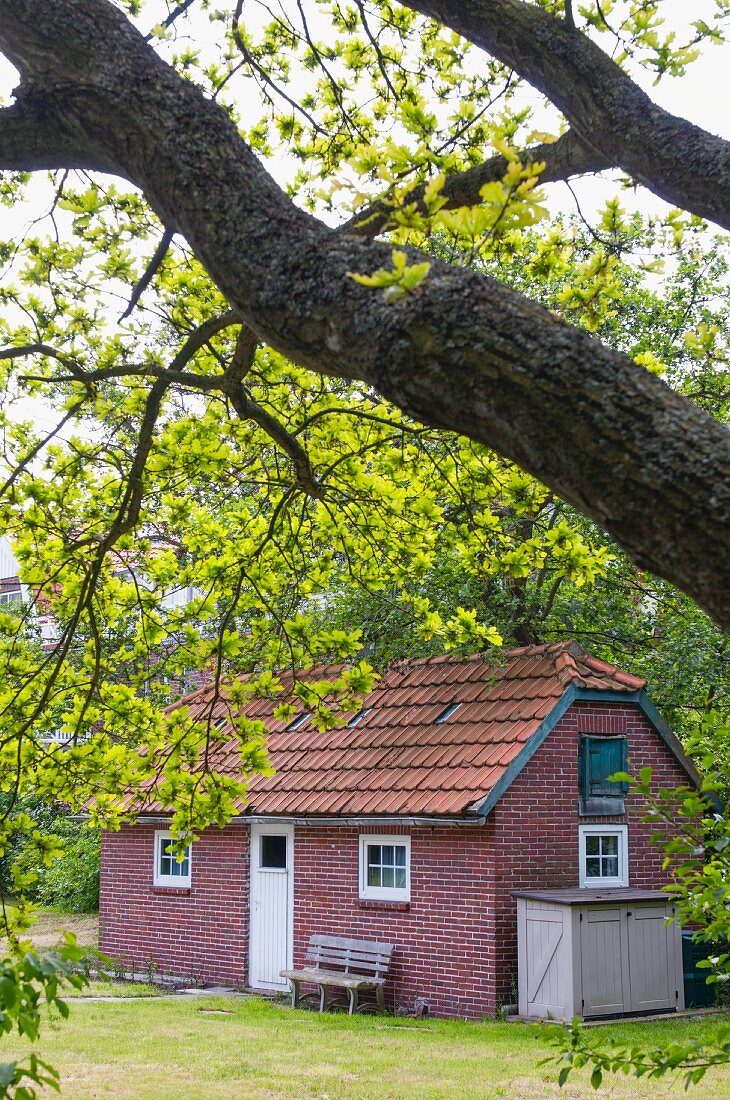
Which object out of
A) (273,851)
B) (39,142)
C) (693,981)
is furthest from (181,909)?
(39,142)

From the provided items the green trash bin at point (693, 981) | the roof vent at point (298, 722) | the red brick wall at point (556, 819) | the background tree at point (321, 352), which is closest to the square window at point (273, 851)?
the roof vent at point (298, 722)

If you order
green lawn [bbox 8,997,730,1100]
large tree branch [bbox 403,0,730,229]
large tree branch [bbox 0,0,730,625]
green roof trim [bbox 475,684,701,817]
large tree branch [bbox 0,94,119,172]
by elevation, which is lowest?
green lawn [bbox 8,997,730,1100]

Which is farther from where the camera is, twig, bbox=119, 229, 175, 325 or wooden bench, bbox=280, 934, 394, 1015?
wooden bench, bbox=280, 934, 394, 1015

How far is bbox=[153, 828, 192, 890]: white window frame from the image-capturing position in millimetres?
17891

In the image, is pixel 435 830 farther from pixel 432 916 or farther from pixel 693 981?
pixel 693 981

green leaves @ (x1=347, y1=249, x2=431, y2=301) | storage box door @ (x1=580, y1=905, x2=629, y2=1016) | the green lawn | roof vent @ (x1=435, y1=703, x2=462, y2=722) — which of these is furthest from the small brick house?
green leaves @ (x1=347, y1=249, x2=431, y2=301)

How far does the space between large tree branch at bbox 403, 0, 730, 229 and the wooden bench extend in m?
12.0

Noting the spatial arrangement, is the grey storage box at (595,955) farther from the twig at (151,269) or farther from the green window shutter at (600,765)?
the twig at (151,269)

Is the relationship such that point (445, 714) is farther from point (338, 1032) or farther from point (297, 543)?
point (297, 543)

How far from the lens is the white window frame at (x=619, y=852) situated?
1496cm

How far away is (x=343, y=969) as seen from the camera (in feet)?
50.3

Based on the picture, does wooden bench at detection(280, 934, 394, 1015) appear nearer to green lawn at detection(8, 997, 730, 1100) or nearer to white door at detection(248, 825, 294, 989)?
green lawn at detection(8, 997, 730, 1100)

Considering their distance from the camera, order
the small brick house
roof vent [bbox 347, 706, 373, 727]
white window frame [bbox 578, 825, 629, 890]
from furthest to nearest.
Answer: roof vent [bbox 347, 706, 373, 727], white window frame [bbox 578, 825, 629, 890], the small brick house

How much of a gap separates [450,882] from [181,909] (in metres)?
5.46
